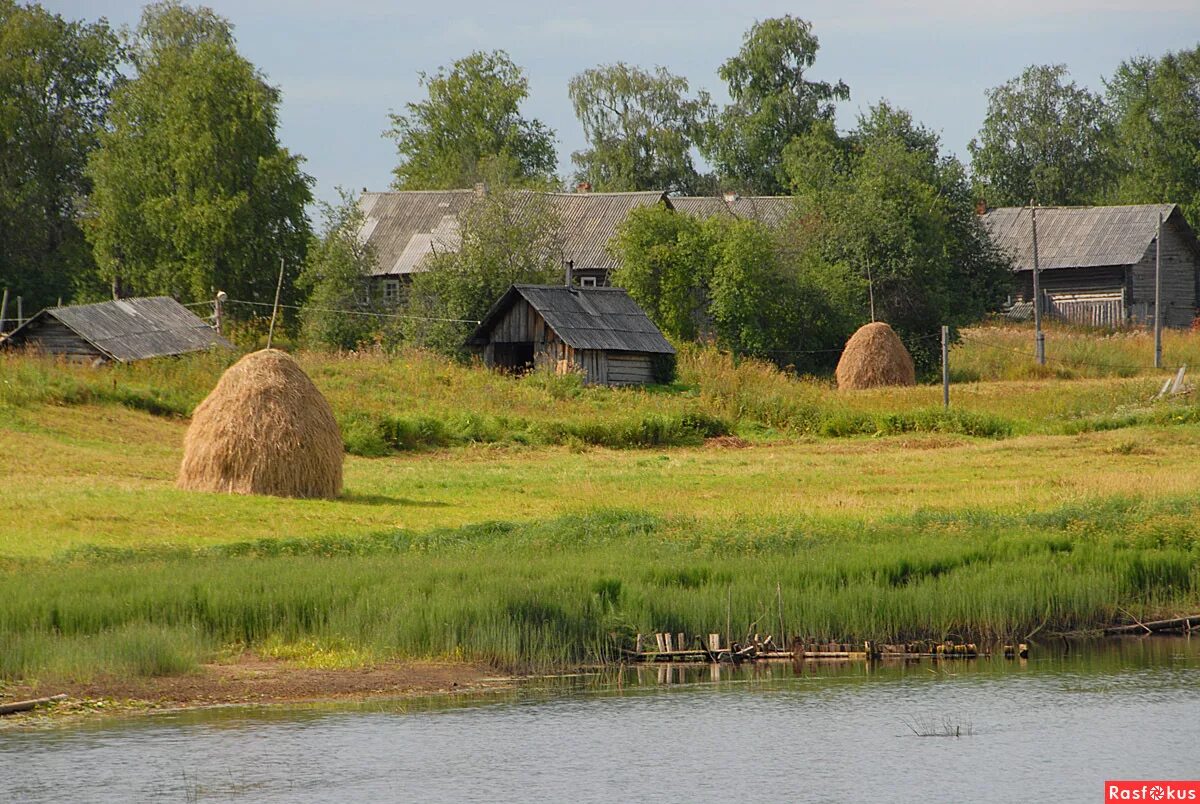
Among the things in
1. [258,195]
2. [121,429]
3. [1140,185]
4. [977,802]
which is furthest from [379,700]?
[1140,185]

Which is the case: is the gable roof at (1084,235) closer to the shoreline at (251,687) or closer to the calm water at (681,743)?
the calm water at (681,743)

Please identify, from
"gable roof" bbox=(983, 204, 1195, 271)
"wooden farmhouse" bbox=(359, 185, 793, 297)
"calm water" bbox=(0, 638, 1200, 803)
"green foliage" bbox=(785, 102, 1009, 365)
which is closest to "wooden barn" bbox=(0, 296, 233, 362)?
"wooden farmhouse" bbox=(359, 185, 793, 297)

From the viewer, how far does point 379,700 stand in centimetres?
1867

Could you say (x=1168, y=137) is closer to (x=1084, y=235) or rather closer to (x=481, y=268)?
(x=1084, y=235)

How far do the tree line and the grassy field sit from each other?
58.2 ft

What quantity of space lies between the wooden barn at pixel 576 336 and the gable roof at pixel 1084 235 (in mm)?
25664

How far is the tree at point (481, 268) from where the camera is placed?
61375 millimetres

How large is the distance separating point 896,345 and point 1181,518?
109 feet

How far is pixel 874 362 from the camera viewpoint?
57406 millimetres

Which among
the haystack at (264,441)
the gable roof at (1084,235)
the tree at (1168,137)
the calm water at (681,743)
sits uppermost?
the tree at (1168,137)

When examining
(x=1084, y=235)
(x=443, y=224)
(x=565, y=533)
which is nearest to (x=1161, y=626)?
(x=565, y=533)

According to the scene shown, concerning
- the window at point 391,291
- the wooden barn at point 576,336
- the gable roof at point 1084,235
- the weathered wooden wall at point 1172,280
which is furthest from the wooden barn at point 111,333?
the weathered wooden wall at point 1172,280

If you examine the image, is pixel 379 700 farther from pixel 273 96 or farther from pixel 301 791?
pixel 273 96

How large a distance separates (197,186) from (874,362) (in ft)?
95.5
